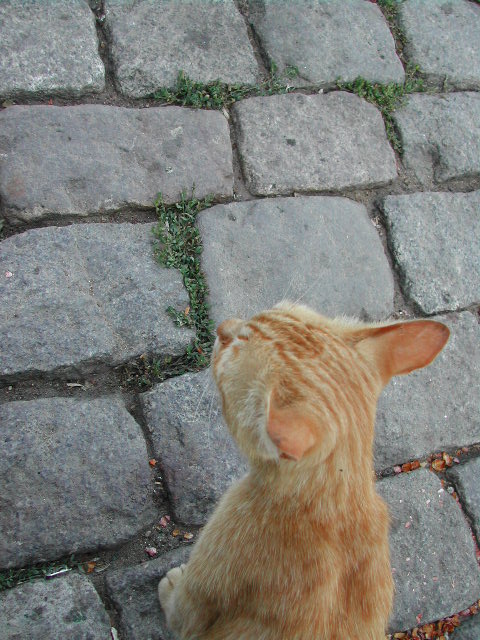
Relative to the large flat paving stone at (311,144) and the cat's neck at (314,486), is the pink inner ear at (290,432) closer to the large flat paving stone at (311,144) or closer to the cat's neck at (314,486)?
the cat's neck at (314,486)

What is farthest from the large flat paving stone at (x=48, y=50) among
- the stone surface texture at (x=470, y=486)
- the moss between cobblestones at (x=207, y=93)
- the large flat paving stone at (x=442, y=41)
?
the stone surface texture at (x=470, y=486)

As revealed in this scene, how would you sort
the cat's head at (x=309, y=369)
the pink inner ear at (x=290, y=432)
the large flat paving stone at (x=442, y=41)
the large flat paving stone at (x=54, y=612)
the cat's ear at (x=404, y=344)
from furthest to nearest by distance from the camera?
the large flat paving stone at (x=442, y=41) < the large flat paving stone at (x=54, y=612) < the cat's ear at (x=404, y=344) < the cat's head at (x=309, y=369) < the pink inner ear at (x=290, y=432)

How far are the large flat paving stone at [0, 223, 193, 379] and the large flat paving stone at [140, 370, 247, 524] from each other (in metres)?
0.18

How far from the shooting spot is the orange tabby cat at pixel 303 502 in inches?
63.4

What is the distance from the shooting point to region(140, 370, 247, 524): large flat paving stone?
227cm

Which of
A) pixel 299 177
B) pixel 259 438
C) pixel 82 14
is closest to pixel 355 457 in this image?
pixel 259 438

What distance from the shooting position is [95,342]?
2.34 meters

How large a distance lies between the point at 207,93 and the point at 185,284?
94 cm

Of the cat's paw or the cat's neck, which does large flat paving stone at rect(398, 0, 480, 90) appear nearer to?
the cat's neck

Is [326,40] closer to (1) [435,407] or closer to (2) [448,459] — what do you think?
(1) [435,407]

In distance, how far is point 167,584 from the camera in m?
2.07

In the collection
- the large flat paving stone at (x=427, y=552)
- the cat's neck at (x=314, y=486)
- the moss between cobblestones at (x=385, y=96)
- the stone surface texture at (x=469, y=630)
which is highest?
the moss between cobblestones at (x=385, y=96)

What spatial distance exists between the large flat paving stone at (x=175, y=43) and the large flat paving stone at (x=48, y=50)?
0.39ft

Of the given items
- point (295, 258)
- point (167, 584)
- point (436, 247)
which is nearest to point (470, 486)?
point (436, 247)
